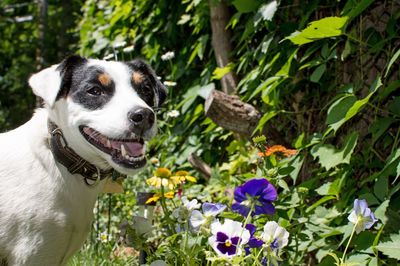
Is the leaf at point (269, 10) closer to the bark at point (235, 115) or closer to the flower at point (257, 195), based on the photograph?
the bark at point (235, 115)

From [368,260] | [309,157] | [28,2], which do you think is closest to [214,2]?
[309,157]

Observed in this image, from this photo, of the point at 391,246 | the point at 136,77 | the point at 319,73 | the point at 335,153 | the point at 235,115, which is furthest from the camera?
the point at 235,115

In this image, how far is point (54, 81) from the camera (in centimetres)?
248

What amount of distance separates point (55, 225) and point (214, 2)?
7.34 feet

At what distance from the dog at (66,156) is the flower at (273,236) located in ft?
1.83

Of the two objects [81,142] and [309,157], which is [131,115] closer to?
[81,142]

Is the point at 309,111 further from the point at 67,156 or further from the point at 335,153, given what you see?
the point at 67,156

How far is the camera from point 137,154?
248cm

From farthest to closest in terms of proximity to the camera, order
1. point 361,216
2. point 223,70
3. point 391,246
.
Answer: point 223,70 < point 391,246 < point 361,216

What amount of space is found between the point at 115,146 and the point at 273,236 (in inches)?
28.6

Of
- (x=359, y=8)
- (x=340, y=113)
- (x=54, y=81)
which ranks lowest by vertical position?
(x=340, y=113)

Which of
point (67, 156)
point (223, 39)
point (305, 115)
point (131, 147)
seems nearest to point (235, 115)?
point (305, 115)

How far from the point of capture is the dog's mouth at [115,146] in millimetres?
2412

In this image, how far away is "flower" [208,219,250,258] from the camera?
7.78 ft
